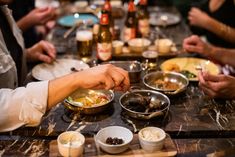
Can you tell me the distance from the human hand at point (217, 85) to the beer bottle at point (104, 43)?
651mm

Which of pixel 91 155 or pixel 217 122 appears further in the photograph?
pixel 217 122

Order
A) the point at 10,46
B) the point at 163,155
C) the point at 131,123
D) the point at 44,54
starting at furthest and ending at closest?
the point at 44,54
the point at 10,46
the point at 131,123
the point at 163,155

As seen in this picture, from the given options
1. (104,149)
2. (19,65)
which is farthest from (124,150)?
(19,65)

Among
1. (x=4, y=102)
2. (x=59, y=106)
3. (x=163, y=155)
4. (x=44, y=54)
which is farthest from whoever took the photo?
(x=44, y=54)

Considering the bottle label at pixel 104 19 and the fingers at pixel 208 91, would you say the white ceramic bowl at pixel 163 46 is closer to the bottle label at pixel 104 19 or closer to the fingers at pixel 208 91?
the bottle label at pixel 104 19

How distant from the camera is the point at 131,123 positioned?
64.8 inches

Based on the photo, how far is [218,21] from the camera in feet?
9.90

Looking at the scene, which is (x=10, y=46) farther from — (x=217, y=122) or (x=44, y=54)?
(x=217, y=122)

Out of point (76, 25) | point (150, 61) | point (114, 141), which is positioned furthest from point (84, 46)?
point (114, 141)

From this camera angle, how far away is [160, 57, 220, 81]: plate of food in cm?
219

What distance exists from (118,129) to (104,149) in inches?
4.6

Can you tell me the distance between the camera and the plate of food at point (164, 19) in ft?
10.1

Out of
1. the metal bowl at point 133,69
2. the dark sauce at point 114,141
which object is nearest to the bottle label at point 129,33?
the metal bowl at point 133,69

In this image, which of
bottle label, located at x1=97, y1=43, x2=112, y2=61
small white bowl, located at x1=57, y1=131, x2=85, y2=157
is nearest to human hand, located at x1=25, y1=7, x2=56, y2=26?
bottle label, located at x1=97, y1=43, x2=112, y2=61
